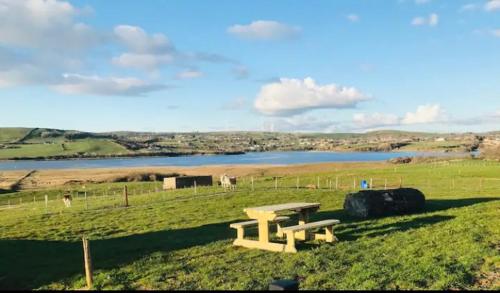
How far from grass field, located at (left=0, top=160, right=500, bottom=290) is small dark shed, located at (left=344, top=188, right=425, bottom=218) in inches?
30.0

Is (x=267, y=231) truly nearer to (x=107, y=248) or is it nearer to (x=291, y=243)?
(x=291, y=243)

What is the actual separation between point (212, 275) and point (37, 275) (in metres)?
5.62

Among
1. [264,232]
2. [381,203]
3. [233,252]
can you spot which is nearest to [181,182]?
[381,203]

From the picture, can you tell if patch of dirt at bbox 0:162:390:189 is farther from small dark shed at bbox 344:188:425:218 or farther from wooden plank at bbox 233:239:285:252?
wooden plank at bbox 233:239:285:252

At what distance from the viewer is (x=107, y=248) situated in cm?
1828

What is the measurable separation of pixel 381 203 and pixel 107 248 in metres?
12.8

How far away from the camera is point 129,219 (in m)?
26.2

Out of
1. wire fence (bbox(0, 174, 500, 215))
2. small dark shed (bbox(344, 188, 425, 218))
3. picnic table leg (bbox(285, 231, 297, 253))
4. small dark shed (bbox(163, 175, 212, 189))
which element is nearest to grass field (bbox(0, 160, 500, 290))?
picnic table leg (bbox(285, 231, 297, 253))

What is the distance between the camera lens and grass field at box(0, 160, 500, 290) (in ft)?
39.9

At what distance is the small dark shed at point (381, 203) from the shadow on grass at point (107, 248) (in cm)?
67

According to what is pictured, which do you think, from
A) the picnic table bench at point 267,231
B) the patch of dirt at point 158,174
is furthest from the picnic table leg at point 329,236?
the patch of dirt at point 158,174

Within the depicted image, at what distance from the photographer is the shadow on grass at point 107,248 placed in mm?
14531

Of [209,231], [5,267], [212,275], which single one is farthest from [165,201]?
[212,275]

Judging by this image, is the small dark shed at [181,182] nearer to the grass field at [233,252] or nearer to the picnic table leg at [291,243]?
the grass field at [233,252]
